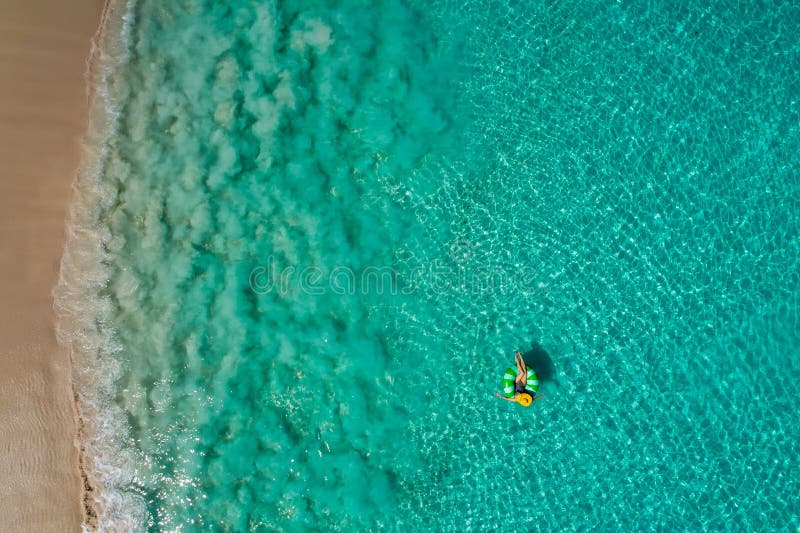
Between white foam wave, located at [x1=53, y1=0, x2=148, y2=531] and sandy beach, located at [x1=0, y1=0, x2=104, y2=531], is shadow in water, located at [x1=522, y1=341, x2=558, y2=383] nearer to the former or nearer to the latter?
white foam wave, located at [x1=53, y1=0, x2=148, y2=531]

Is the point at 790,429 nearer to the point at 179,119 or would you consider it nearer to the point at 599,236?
the point at 599,236

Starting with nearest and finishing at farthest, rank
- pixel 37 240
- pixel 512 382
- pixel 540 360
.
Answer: pixel 37 240 < pixel 512 382 < pixel 540 360

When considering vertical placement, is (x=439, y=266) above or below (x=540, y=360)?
above

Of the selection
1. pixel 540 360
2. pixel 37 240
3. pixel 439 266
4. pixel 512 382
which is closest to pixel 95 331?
pixel 37 240

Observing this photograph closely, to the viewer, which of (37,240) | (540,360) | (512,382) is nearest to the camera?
(37,240)

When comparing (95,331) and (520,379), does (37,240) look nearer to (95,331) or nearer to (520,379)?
(95,331)

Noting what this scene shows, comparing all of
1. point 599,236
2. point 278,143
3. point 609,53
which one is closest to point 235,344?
point 278,143

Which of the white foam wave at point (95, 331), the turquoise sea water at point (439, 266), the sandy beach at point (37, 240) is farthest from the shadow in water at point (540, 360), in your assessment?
the sandy beach at point (37, 240)
